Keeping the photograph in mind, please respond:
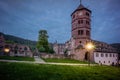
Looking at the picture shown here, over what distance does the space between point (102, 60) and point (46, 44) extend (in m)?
31.4

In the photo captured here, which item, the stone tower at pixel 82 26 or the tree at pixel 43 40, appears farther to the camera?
the tree at pixel 43 40

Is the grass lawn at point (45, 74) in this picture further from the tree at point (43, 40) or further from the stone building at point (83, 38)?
the tree at point (43, 40)

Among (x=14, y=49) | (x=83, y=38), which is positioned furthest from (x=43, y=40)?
(x=83, y=38)

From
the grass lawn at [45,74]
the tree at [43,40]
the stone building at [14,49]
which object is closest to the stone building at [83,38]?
the tree at [43,40]

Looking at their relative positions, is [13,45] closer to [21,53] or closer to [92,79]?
[21,53]

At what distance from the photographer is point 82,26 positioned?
133ft

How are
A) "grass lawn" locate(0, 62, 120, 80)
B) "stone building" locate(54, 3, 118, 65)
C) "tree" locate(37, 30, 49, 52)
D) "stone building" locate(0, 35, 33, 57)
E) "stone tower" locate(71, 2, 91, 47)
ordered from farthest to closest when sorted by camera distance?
"tree" locate(37, 30, 49, 52) → "stone building" locate(0, 35, 33, 57) → "stone tower" locate(71, 2, 91, 47) → "stone building" locate(54, 3, 118, 65) → "grass lawn" locate(0, 62, 120, 80)

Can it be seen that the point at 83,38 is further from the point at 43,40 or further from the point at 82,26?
the point at 43,40

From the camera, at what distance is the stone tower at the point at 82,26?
133ft

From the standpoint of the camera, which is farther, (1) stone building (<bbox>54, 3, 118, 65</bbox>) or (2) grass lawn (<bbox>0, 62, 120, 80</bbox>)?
(1) stone building (<bbox>54, 3, 118, 65</bbox>)

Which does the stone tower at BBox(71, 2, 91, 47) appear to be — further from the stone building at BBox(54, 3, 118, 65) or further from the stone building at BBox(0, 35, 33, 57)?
the stone building at BBox(0, 35, 33, 57)

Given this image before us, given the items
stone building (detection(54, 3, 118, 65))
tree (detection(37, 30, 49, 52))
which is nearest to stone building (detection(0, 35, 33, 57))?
tree (detection(37, 30, 49, 52))

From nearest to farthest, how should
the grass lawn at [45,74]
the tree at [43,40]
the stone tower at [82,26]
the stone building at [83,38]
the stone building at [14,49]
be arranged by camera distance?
the grass lawn at [45,74] → the stone building at [83,38] → the stone tower at [82,26] → the stone building at [14,49] → the tree at [43,40]

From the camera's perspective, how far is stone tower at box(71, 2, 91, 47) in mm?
40562
